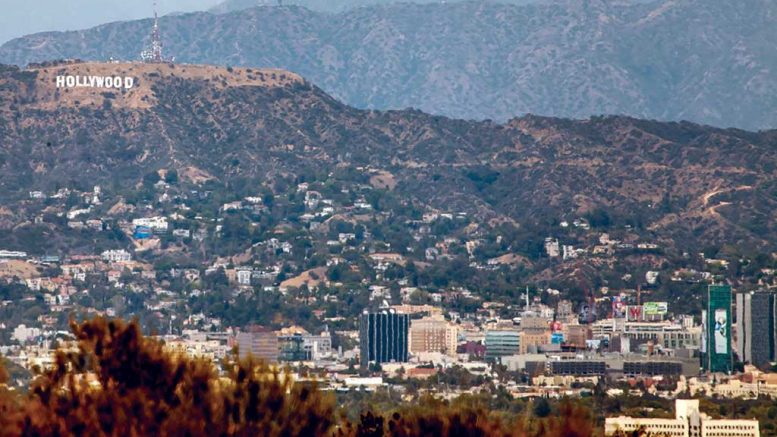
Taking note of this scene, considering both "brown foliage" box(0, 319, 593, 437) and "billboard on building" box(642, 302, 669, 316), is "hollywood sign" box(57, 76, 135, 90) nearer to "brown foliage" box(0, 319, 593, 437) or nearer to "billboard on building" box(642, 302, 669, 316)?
"billboard on building" box(642, 302, 669, 316)

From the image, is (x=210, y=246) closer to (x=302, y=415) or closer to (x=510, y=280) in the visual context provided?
(x=510, y=280)

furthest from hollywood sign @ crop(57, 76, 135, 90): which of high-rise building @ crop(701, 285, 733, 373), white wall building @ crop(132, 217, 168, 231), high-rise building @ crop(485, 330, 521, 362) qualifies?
high-rise building @ crop(701, 285, 733, 373)

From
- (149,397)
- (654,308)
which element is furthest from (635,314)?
(149,397)

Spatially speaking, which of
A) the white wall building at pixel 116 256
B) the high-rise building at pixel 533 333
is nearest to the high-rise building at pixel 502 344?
the high-rise building at pixel 533 333

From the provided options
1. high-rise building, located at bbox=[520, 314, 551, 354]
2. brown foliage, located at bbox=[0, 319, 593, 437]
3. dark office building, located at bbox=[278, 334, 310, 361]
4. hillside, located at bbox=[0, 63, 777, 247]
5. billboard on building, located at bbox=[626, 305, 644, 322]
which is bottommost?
brown foliage, located at bbox=[0, 319, 593, 437]

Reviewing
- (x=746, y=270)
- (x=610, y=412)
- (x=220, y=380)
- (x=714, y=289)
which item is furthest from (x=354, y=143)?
(x=220, y=380)

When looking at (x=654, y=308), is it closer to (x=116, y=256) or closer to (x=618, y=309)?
(x=618, y=309)
